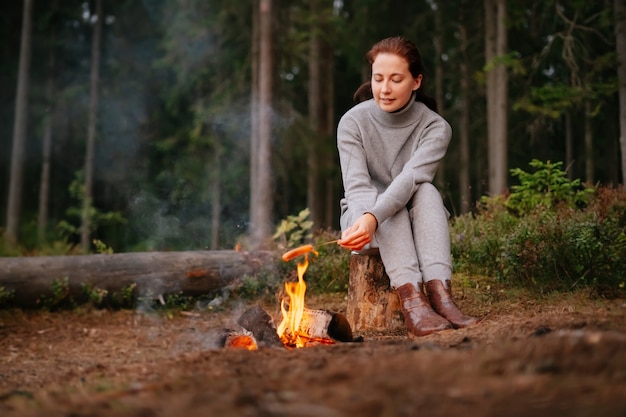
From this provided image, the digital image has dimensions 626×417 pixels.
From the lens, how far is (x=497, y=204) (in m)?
7.80

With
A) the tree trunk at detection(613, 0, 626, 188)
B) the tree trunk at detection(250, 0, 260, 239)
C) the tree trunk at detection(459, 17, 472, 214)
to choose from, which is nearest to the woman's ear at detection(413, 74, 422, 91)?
the tree trunk at detection(613, 0, 626, 188)

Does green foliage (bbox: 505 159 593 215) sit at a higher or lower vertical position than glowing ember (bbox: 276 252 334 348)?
higher

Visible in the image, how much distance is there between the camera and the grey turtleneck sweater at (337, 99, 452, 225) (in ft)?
14.3

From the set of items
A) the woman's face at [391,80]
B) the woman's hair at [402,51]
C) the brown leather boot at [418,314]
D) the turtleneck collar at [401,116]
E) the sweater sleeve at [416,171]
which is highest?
the woman's hair at [402,51]

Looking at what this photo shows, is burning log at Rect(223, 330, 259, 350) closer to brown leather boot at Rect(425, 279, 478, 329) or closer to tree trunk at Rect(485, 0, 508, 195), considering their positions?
brown leather boot at Rect(425, 279, 478, 329)

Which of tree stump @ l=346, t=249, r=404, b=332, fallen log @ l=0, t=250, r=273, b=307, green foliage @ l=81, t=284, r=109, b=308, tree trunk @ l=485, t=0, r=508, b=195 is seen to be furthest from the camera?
tree trunk @ l=485, t=0, r=508, b=195

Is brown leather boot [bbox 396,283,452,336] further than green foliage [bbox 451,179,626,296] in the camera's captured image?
No

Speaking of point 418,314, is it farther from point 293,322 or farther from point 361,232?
point 293,322

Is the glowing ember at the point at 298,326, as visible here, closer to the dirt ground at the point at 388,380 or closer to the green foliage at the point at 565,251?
the dirt ground at the point at 388,380

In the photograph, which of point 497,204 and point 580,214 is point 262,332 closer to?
point 580,214

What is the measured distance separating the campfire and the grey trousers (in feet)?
1.59

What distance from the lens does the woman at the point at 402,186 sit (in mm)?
3920

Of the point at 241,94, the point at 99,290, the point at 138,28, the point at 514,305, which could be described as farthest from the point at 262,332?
the point at 138,28

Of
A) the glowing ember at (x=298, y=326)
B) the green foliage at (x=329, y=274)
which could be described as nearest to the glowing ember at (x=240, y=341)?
the glowing ember at (x=298, y=326)
